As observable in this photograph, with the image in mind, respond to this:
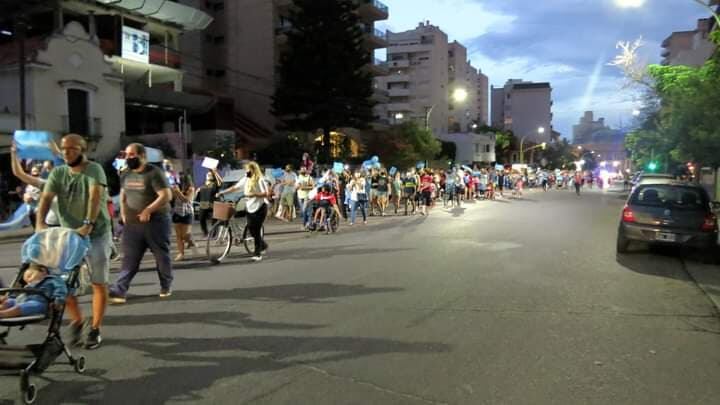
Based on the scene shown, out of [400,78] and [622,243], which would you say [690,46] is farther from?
[622,243]

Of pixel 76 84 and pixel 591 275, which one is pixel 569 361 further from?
pixel 76 84

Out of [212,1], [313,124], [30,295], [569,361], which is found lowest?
[569,361]

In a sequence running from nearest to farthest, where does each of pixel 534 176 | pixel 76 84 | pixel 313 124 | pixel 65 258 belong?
→ pixel 65 258
pixel 76 84
pixel 313 124
pixel 534 176

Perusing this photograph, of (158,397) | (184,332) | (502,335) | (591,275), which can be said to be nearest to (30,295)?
(158,397)

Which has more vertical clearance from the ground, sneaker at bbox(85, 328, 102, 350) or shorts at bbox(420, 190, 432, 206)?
shorts at bbox(420, 190, 432, 206)

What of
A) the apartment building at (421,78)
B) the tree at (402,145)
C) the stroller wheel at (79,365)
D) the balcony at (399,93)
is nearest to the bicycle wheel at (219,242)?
the stroller wheel at (79,365)

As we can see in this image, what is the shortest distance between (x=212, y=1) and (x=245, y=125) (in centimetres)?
1143

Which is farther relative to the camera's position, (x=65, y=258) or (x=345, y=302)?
(x=345, y=302)

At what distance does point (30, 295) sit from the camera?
4391 mm

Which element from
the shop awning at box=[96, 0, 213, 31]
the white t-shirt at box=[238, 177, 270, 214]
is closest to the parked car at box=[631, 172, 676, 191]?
the white t-shirt at box=[238, 177, 270, 214]

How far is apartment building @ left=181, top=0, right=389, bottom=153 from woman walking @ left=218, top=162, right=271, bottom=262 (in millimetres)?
36163

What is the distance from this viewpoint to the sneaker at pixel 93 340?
5223 millimetres

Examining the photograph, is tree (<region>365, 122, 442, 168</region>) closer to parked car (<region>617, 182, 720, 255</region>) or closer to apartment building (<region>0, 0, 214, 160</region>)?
apartment building (<region>0, 0, 214, 160</region>)

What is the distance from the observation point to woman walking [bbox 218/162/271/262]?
10312 millimetres
